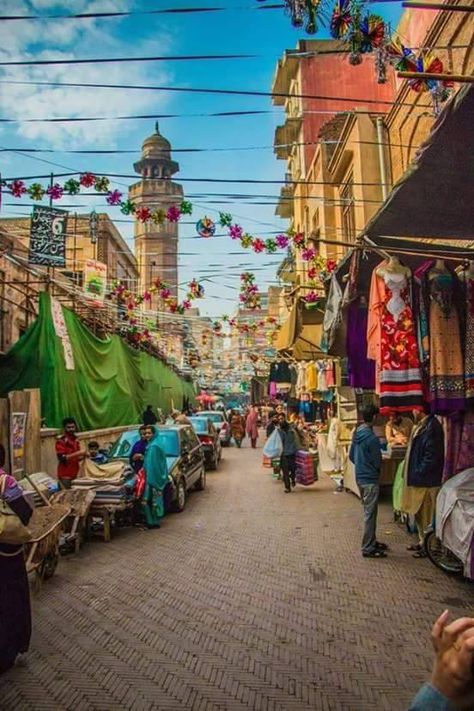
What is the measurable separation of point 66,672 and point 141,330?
1810 centimetres

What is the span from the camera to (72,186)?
9.04 metres

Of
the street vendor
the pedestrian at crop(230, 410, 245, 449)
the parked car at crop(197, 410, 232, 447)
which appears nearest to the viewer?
the street vendor

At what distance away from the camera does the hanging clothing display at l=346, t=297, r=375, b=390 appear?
21.9ft

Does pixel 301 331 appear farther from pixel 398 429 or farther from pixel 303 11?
pixel 303 11

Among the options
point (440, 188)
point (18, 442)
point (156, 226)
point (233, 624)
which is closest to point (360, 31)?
point (440, 188)

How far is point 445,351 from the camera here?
5281 millimetres

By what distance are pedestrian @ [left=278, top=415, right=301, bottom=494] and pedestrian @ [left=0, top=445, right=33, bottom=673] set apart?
9.37 m

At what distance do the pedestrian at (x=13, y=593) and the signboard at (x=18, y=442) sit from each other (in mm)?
5468

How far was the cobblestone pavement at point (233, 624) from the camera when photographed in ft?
12.9

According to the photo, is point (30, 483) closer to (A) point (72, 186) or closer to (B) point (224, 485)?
(A) point (72, 186)

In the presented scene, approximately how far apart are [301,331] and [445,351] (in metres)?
6.75

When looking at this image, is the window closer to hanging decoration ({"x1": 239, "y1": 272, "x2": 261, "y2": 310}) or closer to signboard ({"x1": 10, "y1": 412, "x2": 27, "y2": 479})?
hanging decoration ({"x1": 239, "y1": 272, "x2": 261, "y2": 310})

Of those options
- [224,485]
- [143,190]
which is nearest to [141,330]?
[224,485]

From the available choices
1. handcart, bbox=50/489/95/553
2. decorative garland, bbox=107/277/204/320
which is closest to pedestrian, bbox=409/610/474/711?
handcart, bbox=50/489/95/553
